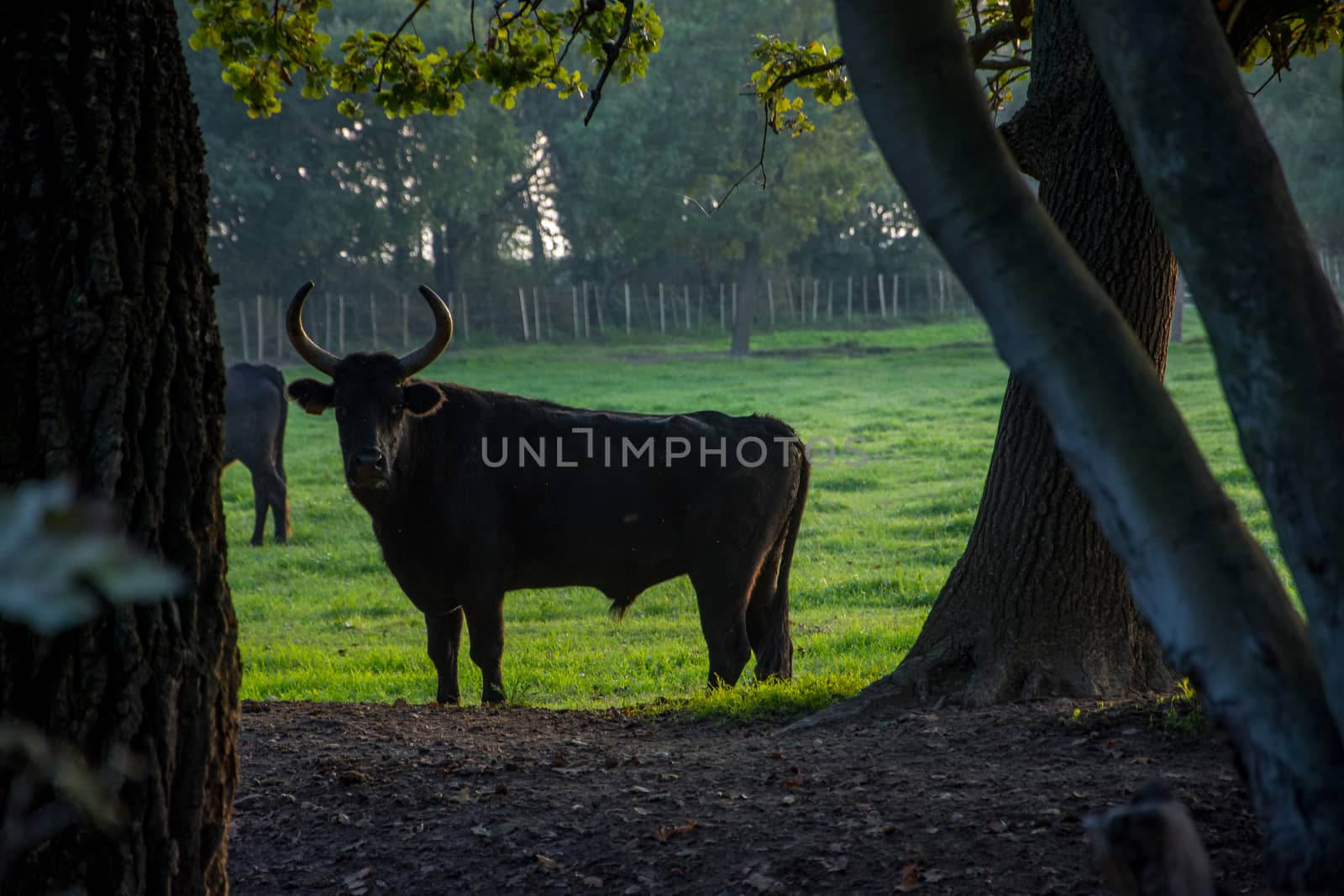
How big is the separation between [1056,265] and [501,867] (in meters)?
2.71

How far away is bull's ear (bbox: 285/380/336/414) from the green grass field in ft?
6.32

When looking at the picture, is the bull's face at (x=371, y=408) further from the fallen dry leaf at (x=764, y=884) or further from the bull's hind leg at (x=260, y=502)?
the bull's hind leg at (x=260, y=502)

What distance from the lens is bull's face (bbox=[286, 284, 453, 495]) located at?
7.33 m

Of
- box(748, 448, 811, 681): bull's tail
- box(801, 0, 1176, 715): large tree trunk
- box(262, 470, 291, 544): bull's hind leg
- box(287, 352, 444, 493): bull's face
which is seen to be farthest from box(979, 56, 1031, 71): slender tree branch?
box(262, 470, 291, 544): bull's hind leg

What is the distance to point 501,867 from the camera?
3943mm

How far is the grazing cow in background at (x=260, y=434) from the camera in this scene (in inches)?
548

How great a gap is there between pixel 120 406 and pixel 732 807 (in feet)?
8.37

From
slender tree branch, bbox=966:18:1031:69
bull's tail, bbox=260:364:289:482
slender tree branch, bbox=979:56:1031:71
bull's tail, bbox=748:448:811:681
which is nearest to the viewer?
slender tree branch, bbox=966:18:1031:69

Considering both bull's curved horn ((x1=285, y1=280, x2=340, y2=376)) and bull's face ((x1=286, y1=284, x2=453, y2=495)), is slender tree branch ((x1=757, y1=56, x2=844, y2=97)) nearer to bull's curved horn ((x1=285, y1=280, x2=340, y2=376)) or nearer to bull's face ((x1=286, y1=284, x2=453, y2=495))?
bull's face ((x1=286, y1=284, x2=453, y2=495))

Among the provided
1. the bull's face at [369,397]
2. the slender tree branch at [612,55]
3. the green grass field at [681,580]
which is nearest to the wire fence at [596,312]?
the green grass field at [681,580]

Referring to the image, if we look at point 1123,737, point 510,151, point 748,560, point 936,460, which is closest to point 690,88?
point 510,151

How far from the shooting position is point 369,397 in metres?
7.55

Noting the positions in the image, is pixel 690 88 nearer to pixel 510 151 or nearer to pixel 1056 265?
pixel 510 151

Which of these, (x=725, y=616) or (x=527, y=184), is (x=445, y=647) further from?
(x=527, y=184)
